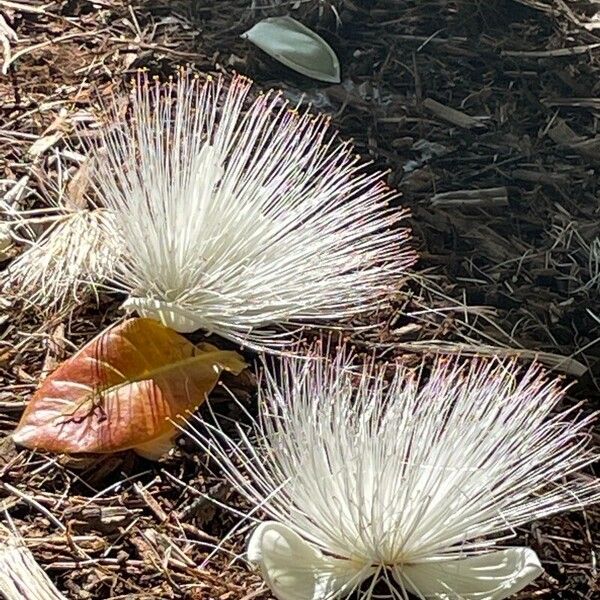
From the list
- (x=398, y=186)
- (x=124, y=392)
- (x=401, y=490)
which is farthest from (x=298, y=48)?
(x=401, y=490)

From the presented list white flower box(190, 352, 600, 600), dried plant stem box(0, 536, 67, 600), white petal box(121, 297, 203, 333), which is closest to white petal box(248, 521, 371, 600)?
white flower box(190, 352, 600, 600)

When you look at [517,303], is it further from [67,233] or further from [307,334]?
[67,233]

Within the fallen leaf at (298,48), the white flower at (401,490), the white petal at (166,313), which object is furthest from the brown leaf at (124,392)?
→ the fallen leaf at (298,48)

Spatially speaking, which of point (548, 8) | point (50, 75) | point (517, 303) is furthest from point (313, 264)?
point (548, 8)

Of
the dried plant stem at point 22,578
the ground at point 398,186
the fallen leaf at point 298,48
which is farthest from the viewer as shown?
the fallen leaf at point 298,48

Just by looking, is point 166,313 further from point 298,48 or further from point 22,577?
point 298,48

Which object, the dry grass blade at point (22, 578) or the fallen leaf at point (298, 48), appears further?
the fallen leaf at point (298, 48)

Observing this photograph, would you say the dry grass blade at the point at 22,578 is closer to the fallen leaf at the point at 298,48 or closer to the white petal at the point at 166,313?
the white petal at the point at 166,313

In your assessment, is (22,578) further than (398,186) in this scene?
No
